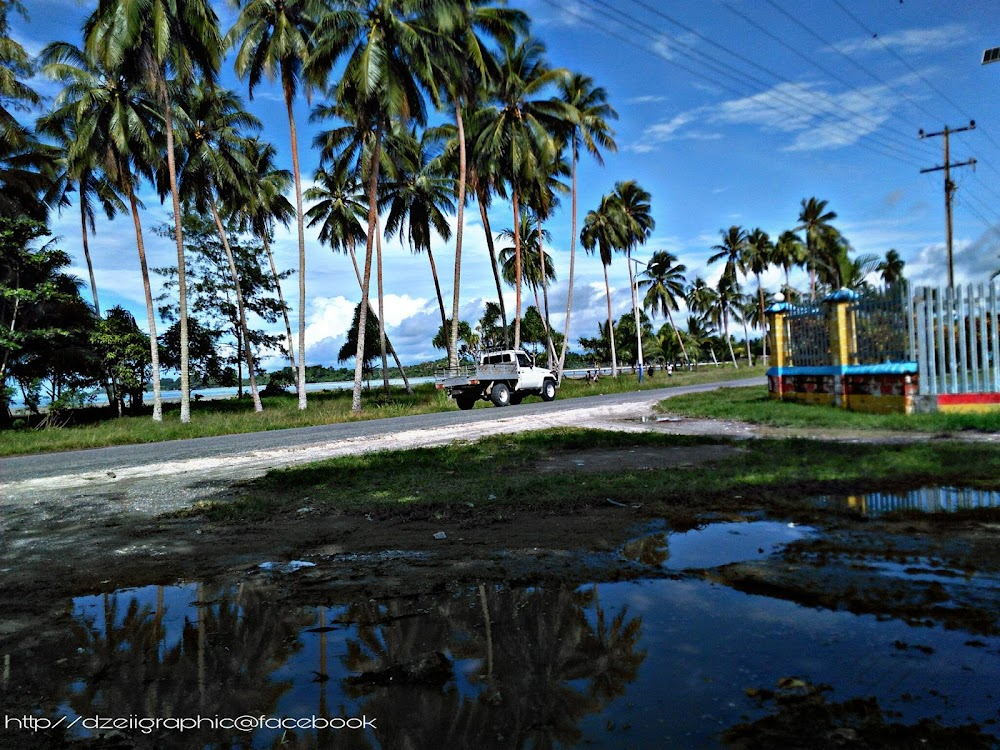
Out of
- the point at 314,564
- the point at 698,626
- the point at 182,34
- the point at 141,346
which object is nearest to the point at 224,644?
the point at 314,564

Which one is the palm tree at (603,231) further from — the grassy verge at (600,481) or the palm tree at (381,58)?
the grassy verge at (600,481)

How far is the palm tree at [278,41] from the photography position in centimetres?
2444

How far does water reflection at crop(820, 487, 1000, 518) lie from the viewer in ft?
20.4

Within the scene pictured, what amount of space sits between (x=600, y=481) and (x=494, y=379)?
18308 millimetres

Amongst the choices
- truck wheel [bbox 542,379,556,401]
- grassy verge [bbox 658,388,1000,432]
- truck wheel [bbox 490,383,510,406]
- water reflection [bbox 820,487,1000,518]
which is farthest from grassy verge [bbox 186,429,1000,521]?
truck wheel [bbox 542,379,556,401]

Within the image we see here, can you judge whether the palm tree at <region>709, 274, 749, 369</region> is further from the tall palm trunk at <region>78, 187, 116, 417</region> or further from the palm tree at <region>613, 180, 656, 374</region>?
the tall palm trunk at <region>78, 187, 116, 417</region>

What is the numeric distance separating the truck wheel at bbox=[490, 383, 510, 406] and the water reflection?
1953 cm

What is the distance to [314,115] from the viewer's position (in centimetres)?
3262

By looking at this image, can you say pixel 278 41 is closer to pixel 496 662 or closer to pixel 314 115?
pixel 314 115

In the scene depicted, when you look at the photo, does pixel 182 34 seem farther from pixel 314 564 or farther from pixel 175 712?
pixel 175 712

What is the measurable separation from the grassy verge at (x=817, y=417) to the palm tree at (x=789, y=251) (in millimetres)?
46623

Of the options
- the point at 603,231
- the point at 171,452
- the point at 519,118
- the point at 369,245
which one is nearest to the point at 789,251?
the point at 603,231

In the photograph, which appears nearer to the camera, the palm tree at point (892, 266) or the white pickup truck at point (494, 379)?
the white pickup truck at point (494, 379)

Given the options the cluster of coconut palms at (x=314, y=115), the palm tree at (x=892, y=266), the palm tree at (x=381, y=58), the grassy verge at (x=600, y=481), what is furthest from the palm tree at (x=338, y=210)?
the palm tree at (x=892, y=266)
